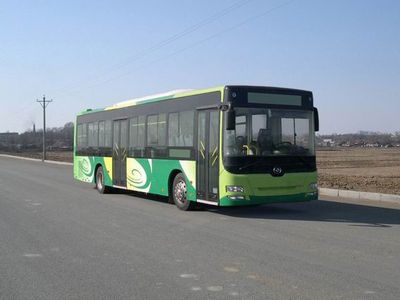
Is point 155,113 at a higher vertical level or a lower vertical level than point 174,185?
Answer: higher

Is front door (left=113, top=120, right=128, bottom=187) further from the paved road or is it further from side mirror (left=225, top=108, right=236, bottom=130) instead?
side mirror (left=225, top=108, right=236, bottom=130)

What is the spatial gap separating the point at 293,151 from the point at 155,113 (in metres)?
4.35

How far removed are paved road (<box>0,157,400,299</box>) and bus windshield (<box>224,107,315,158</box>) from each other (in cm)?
150

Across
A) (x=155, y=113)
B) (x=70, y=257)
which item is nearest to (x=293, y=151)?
(x=155, y=113)

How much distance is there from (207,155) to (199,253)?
4630 millimetres

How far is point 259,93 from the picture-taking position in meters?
12.0

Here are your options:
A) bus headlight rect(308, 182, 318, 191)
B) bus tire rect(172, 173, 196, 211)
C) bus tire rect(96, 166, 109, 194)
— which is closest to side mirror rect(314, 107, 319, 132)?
bus headlight rect(308, 182, 318, 191)

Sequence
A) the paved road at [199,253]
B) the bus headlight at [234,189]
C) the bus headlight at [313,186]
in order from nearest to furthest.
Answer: the paved road at [199,253]
the bus headlight at [234,189]
the bus headlight at [313,186]

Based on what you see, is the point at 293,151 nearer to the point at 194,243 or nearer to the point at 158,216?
the point at 158,216

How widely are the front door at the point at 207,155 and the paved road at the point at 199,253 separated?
608 mm

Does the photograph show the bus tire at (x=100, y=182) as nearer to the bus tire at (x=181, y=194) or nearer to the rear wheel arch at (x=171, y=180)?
the rear wheel arch at (x=171, y=180)

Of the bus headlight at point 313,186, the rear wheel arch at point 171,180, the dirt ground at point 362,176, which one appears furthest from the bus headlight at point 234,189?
the dirt ground at point 362,176

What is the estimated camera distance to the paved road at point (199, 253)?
5961 millimetres

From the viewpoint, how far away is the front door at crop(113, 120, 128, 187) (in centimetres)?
1670
